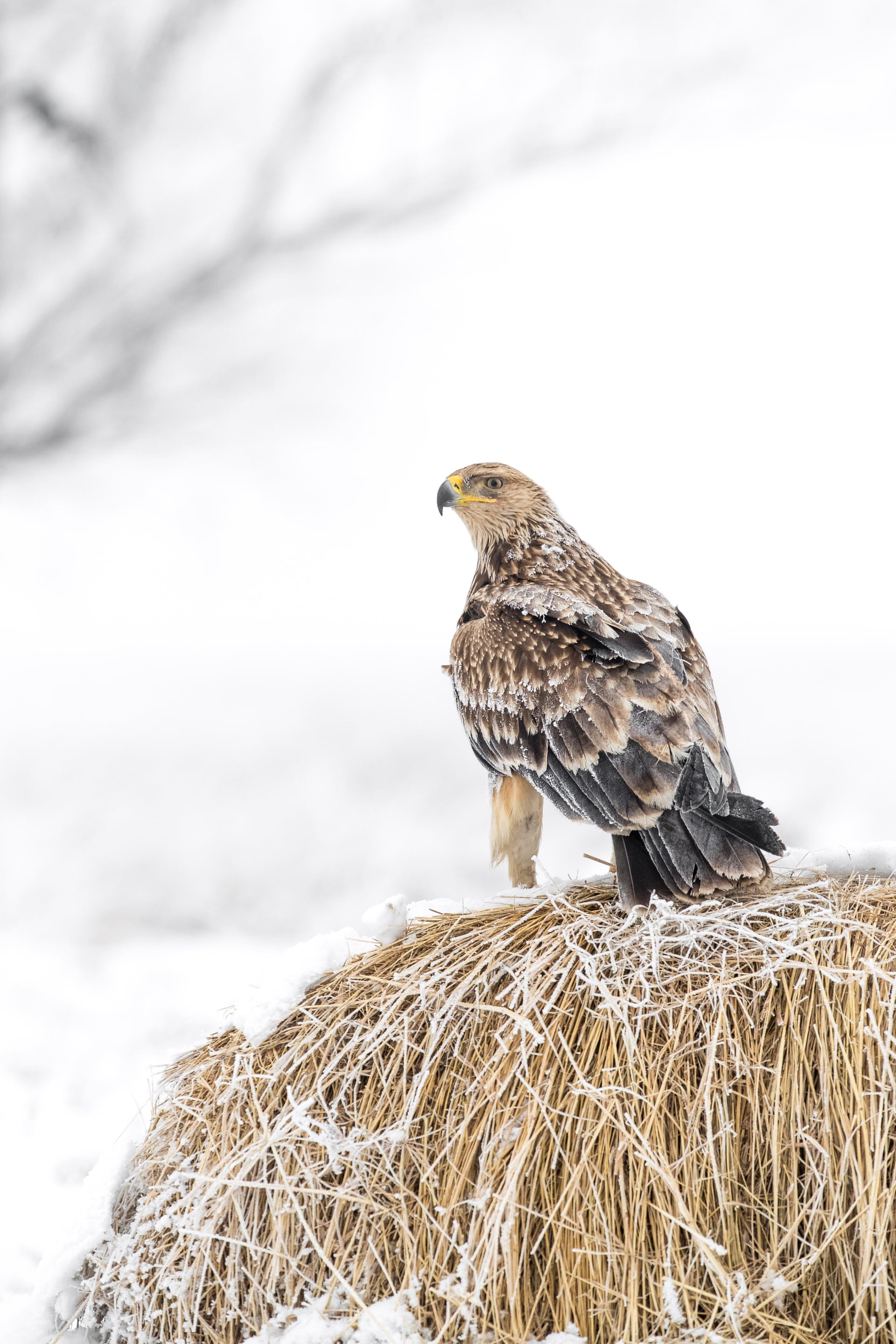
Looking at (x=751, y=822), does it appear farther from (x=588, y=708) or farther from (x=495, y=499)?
(x=495, y=499)

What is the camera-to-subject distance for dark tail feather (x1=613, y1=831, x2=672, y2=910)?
Answer: 131 inches

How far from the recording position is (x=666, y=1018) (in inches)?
116

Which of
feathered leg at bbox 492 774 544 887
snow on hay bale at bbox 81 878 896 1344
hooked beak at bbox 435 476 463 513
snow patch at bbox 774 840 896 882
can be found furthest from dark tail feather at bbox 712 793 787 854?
hooked beak at bbox 435 476 463 513

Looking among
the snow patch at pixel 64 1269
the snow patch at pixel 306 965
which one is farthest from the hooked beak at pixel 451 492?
the snow patch at pixel 64 1269

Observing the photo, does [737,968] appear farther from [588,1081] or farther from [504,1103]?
[504,1103]

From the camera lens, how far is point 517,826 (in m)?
4.19

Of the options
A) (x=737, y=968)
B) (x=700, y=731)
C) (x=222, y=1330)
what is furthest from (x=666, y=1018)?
(x=222, y=1330)

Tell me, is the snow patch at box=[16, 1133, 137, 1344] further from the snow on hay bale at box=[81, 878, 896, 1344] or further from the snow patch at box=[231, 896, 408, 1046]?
the snow patch at box=[231, 896, 408, 1046]

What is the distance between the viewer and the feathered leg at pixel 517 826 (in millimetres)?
4145

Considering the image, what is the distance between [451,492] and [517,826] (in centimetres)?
168

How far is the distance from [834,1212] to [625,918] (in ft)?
3.39

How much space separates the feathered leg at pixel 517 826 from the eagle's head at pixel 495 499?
127 cm

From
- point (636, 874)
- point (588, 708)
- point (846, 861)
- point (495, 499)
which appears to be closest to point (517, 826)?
point (588, 708)

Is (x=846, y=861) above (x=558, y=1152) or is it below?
above
